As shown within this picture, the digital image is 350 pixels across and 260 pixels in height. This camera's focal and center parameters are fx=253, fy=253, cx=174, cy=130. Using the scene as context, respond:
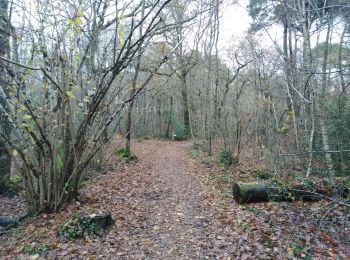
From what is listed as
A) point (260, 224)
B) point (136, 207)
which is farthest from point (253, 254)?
point (136, 207)

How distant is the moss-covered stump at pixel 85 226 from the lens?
14.3ft

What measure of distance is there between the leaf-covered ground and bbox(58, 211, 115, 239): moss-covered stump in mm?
135

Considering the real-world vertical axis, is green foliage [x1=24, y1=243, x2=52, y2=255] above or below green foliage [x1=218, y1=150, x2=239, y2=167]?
below

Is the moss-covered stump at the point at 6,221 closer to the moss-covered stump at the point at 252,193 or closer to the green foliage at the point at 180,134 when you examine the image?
the moss-covered stump at the point at 252,193

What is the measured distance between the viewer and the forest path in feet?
13.6

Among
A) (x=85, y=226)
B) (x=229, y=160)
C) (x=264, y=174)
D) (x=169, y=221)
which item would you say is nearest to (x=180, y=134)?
(x=229, y=160)

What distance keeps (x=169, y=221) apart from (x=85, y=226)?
1.72 meters

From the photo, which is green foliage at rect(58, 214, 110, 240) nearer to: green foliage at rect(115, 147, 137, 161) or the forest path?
the forest path

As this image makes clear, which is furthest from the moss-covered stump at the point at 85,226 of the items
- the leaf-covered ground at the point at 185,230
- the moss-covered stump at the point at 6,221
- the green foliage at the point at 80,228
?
the moss-covered stump at the point at 6,221

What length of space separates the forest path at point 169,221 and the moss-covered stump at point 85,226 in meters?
0.38

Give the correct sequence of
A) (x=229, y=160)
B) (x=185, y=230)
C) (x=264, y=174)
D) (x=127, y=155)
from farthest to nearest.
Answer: (x=127, y=155), (x=229, y=160), (x=264, y=174), (x=185, y=230)

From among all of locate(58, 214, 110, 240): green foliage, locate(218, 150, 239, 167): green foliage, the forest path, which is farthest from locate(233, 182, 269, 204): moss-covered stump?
locate(218, 150, 239, 167): green foliage

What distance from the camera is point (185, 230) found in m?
4.90

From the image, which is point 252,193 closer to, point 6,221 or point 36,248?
point 36,248
